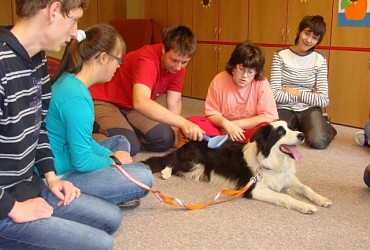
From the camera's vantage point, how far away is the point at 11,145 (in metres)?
1.40

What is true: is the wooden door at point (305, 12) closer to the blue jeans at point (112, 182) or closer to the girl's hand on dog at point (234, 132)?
the girl's hand on dog at point (234, 132)

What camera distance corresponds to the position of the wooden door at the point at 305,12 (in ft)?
15.1

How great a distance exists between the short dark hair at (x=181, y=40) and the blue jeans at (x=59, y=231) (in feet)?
4.20

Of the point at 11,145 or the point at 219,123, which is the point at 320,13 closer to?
the point at 219,123

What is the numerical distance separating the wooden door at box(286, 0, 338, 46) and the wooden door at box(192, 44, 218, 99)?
1.30 metres

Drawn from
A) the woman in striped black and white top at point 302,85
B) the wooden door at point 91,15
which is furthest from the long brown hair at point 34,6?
the wooden door at point 91,15

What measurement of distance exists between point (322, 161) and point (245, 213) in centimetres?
123

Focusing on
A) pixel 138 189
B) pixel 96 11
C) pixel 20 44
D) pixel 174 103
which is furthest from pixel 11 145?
pixel 96 11

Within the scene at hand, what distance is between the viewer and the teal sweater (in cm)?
178

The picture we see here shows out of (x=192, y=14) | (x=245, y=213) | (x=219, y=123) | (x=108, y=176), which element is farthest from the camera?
(x=192, y=14)

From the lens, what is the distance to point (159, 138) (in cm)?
325

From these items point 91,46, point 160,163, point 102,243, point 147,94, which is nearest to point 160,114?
point 147,94

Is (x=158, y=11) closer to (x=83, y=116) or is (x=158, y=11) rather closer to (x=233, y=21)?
(x=233, y=21)

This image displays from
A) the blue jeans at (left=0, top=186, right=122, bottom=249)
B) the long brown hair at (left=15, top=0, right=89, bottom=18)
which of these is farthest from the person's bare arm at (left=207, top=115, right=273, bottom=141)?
the long brown hair at (left=15, top=0, right=89, bottom=18)
